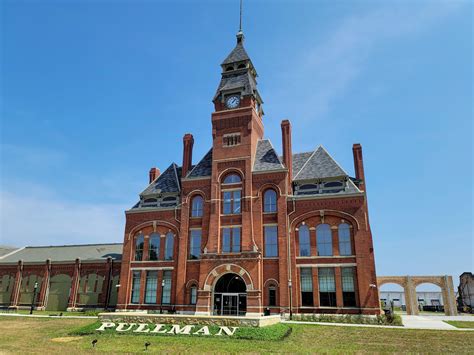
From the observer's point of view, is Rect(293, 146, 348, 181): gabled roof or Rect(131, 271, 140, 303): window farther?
Rect(131, 271, 140, 303): window

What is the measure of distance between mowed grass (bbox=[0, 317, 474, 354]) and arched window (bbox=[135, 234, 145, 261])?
45.1 ft

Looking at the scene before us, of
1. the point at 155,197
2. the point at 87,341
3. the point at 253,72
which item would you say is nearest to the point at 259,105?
the point at 253,72

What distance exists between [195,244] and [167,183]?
861cm

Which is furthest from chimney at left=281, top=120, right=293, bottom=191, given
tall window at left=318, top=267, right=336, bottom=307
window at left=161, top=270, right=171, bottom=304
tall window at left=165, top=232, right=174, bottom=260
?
window at left=161, top=270, right=171, bottom=304

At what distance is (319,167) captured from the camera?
37625 mm

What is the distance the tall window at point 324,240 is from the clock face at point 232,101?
A: 629 inches

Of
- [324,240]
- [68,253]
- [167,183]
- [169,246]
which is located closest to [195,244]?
[169,246]

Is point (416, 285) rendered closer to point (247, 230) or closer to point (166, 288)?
point (247, 230)

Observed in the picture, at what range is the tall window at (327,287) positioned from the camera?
32594 mm

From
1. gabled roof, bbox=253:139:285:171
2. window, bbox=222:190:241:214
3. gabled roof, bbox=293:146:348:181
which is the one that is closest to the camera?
gabled roof, bbox=293:146:348:181

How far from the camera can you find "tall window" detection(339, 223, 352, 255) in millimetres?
33344

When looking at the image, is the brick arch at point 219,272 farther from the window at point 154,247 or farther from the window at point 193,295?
the window at point 154,247

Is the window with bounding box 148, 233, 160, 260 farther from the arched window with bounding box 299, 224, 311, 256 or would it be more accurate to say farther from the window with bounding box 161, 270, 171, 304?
the arched window with bounding box 299, 224, 311, 256

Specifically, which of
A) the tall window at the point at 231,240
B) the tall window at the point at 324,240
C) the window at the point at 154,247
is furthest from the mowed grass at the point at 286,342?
the window at the point at 154,247
